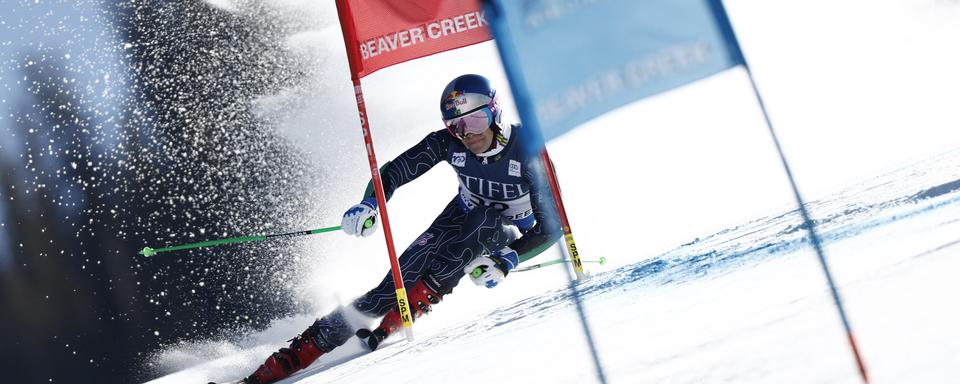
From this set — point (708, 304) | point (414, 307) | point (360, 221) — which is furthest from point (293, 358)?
point (708, 304)

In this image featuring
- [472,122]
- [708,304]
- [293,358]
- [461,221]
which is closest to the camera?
[708,304]

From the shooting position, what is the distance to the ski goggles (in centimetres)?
454

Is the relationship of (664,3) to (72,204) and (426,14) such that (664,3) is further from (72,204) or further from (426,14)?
(72,204)

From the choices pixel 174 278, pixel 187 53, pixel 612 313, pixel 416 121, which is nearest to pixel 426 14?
pixel 612 313

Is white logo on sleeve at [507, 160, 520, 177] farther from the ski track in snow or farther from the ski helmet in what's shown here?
the ski track in snow

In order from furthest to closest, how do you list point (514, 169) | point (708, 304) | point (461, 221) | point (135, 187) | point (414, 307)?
point (135, 187) < point (461, 221) < point (514, 169) < point (414, 307) < point (708, 304)

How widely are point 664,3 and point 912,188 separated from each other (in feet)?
9.14

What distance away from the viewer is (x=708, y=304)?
102 inches

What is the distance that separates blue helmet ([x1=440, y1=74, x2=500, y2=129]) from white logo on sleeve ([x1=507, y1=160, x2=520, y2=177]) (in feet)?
1.25

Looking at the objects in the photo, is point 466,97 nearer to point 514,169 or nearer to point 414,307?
point 514,169

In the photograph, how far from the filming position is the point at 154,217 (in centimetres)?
1065

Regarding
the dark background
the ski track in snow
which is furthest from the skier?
the dark background

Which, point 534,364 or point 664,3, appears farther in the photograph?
point 534,364

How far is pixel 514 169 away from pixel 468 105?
1.94 feet
